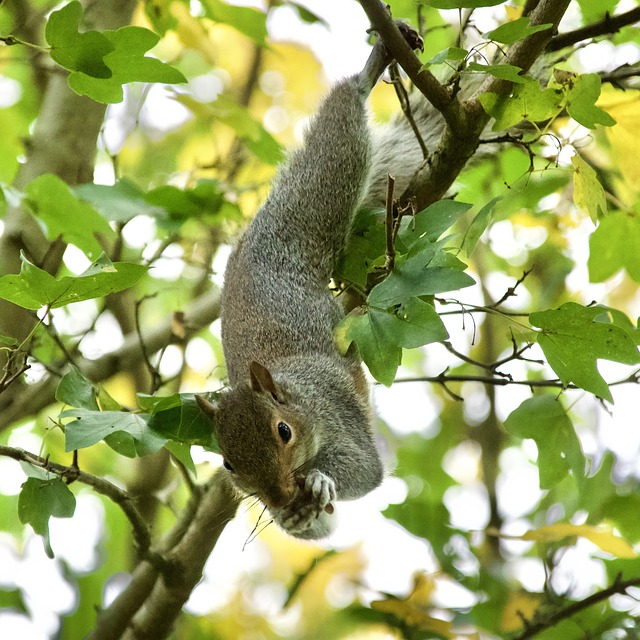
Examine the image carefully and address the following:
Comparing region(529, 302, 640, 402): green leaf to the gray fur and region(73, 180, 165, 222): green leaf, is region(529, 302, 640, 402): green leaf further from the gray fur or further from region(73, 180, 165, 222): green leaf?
region(73, 180, 165, 222): green leaf

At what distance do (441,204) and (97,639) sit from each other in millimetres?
1963

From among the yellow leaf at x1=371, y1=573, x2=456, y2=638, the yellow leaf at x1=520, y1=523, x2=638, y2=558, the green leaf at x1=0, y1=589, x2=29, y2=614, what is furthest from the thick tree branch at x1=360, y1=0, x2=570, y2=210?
the green leaf at x1=0, y1=589, x2=29, y2=614

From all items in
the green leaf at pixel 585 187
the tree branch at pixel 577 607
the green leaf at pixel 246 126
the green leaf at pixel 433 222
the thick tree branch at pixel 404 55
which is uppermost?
the green leaf at pixel 246 126

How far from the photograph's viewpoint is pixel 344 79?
3787mm

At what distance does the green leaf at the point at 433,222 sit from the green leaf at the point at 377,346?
229mm

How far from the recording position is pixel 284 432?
3.10 metres

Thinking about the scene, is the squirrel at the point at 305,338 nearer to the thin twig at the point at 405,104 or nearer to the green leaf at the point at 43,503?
the thin twig at the point at 405,104

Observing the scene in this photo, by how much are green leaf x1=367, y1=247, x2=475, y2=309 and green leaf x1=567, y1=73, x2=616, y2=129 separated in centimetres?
51

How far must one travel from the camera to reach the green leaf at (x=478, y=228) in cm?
218

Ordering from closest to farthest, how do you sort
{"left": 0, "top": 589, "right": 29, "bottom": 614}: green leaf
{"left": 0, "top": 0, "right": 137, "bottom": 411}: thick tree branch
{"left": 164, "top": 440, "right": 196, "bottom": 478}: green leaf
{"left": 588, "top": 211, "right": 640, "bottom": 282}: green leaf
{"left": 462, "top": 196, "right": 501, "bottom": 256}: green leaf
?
{"left": 462, "top": 196, "right": 501, "bottom": 256}: green leaf < {"left": 164, "top": 440, "right": 196, "bottom": 478}: green leaf < {"left": 588, "top": 211, "right": 640, "bottom": 282}: green leaf < {"left": 0, "top": 0, "right": 137, "bottom": 411}: thick tree branch < {"left": 0, "top": 589, "right": 29, "bottom": 614}: green leaf

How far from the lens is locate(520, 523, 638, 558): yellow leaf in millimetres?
2576

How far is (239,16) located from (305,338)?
124 cm

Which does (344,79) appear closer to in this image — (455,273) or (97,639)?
(455,273)

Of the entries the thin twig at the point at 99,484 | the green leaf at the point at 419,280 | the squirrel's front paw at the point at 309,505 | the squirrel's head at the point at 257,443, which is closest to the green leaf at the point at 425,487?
the squirrel's front paw at the point at 309,505
